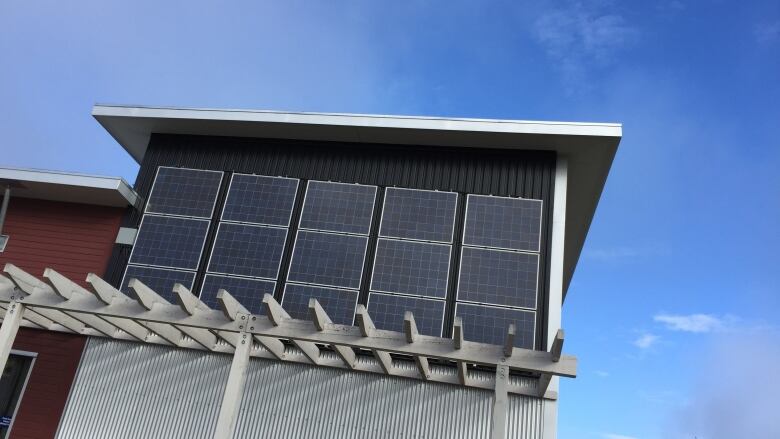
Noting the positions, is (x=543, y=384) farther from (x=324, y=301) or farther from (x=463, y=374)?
(x=324, y=301)

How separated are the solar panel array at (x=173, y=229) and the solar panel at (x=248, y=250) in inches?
15.6

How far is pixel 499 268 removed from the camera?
1016cm

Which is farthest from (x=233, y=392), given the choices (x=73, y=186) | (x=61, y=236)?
(x=61, y=236)

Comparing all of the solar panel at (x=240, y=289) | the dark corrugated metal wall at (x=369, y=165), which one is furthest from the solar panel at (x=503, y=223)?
the solar panel at (x=240, y=289)

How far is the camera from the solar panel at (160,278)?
1080 centimetres

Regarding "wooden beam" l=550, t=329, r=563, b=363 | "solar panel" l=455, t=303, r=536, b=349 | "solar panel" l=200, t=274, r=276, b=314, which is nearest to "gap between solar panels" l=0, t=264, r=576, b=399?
"wooden beam" l=550, t=329, r=563, b=363

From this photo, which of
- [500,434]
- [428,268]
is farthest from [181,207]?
[500,434]

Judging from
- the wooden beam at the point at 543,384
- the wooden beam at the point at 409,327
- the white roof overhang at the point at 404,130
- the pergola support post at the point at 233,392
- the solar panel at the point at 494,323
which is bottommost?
the pergola support post at the point at 233,392

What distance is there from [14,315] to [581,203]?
10898 mm

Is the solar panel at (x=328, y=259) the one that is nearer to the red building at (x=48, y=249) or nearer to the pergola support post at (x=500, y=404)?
the red building at (x=48, y=249)

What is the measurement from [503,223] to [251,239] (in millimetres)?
4856

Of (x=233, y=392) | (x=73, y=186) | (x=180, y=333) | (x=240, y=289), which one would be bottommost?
(x=233, y=392)

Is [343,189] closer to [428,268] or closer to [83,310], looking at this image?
[428,268]

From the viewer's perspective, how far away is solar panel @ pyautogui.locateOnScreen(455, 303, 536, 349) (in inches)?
375
